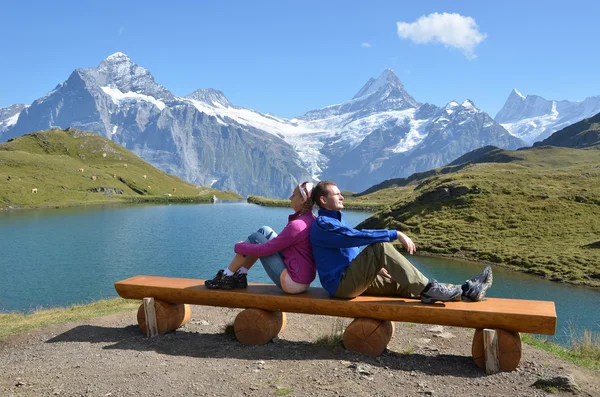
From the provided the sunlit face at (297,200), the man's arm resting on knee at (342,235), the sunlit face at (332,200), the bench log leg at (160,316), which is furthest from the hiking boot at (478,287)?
the bench log leg at (160,316)

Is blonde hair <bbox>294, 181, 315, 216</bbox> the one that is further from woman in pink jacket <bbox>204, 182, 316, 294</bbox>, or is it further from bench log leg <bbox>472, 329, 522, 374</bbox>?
bench log leg <bbox>472, 329, 522, 374</bbox>

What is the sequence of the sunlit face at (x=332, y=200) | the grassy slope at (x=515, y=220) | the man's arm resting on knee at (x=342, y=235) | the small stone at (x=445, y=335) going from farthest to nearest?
the grassy slope at (x=515, y=220) < the small stone at (x=445, y=335) < the sunlit face at (x=332, y=200) < the man's arm resting on knee at (x=342, y=235)

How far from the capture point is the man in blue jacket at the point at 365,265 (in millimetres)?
10141

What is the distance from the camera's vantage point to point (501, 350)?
1002cm

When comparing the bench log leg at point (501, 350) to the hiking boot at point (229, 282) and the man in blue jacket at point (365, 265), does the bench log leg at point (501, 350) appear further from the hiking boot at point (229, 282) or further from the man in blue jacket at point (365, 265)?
the hiking boot at point (229, 282)

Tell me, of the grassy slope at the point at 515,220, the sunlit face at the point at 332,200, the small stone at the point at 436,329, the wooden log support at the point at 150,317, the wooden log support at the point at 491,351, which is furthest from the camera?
the grassy slope at the point at 515,220

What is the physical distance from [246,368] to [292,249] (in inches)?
111

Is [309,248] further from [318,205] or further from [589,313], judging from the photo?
[589,313]

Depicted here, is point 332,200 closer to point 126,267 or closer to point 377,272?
point 377,272

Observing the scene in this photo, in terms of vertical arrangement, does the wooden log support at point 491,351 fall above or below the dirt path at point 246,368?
above

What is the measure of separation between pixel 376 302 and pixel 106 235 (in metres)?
77.0

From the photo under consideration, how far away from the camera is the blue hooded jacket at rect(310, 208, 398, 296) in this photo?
33.9ft

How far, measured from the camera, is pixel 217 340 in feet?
41.2

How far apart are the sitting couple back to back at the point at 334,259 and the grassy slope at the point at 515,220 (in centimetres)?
4028
